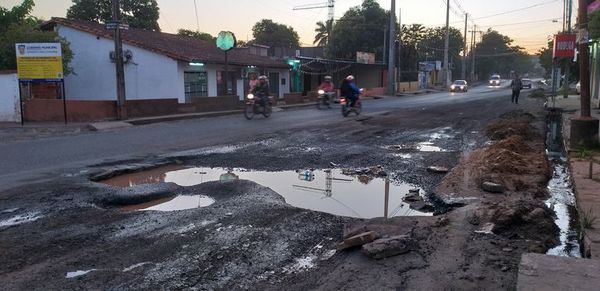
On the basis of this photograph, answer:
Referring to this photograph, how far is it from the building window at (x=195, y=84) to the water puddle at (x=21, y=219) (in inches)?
909

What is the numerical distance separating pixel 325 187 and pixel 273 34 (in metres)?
74.8

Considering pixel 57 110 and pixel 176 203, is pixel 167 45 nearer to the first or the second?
pixel 57 110

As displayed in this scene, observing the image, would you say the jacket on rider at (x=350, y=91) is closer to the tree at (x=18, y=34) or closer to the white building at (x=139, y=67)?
the white building at (x=139, y=67)

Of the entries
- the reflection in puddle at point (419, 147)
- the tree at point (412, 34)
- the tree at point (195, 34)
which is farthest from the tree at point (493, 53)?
the reflection in puddle at point (419, 147)

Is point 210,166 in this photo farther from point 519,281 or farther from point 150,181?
point 519,281

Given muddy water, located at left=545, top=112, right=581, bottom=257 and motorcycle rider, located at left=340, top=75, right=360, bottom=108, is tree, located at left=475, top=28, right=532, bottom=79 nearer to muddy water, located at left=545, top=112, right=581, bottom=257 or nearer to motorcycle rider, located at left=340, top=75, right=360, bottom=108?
motorcycle rider, located at left=340, top=75, right=360, bottom=108

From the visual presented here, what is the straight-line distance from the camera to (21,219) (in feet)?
19.9

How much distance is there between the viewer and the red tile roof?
27.7 meters

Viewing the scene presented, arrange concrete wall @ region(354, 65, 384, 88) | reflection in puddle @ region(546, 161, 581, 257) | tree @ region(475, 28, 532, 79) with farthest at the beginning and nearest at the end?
tree @ region(475, 28, 532, 79) → concrete wall @ region(354, 65, 384, 88) → reflection in puddle @ region(546, 161, 581, 257)

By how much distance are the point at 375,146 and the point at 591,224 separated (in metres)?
7.07

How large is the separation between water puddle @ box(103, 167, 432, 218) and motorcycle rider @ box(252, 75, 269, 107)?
454 inches

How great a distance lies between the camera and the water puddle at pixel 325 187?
6741 mm

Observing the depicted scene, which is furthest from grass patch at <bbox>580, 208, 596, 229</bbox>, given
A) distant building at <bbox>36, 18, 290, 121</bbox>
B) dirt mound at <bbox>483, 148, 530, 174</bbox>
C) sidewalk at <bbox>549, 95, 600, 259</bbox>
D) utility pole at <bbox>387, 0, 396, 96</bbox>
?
utility pole at <bbox>387, 0, 396, 96</bbox>

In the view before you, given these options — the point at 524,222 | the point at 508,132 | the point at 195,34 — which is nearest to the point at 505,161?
the point at 524,222
